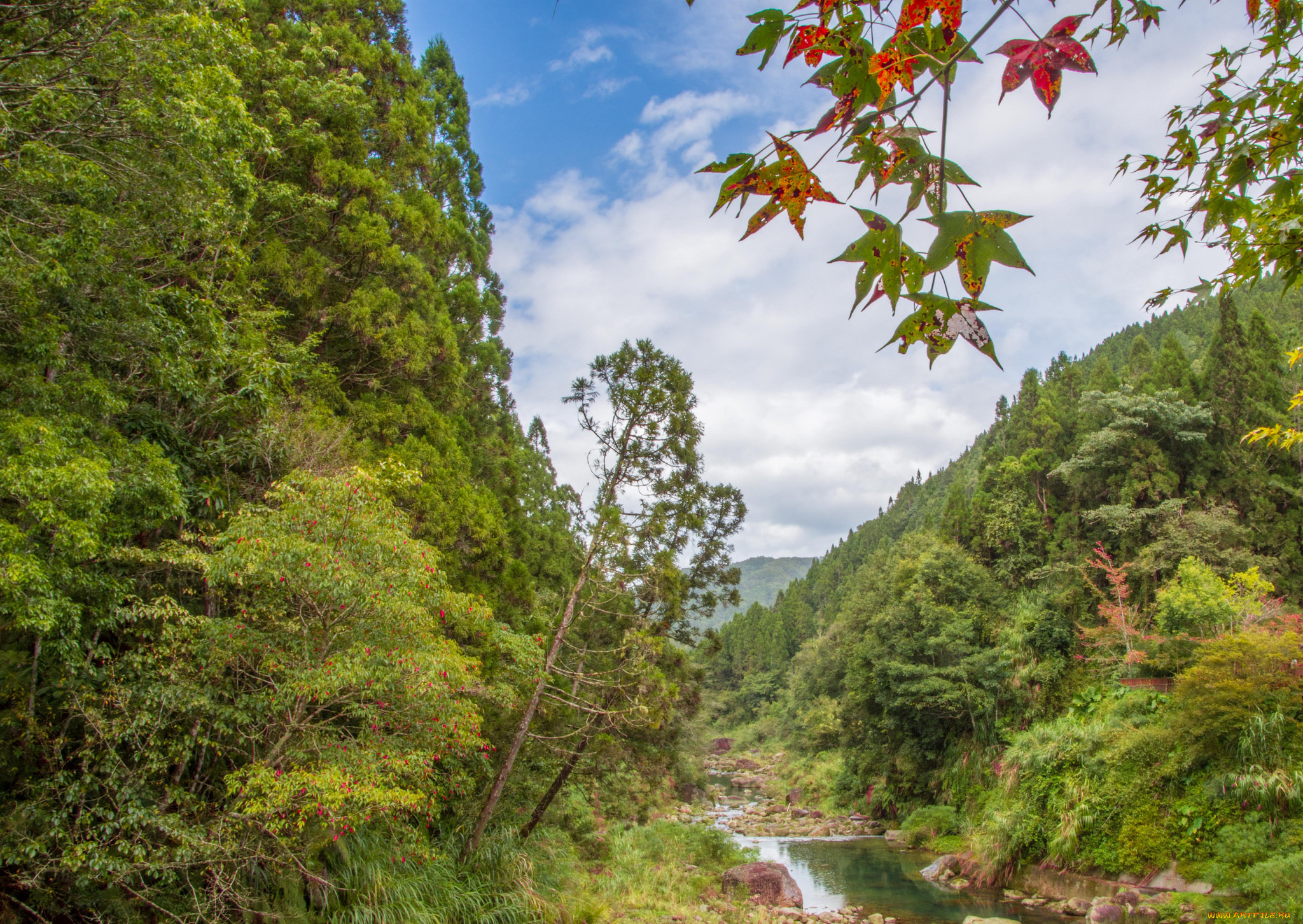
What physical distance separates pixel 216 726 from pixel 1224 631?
57.2ft

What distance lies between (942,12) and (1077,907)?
15.9 meters

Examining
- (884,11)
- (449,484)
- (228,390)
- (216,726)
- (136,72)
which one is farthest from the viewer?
(449,484)

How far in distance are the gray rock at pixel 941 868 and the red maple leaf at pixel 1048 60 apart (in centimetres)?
1857

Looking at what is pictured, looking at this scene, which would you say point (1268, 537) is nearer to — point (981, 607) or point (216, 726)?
point (981, 607)

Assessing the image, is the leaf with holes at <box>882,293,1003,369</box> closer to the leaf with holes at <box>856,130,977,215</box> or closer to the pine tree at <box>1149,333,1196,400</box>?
the leaf with holes at <box>856,130,977,215</box>

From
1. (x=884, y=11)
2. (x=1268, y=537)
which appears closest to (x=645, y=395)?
(x=884, y=11)

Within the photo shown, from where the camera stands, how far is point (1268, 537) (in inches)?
741

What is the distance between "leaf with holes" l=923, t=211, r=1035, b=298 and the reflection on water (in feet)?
49.5

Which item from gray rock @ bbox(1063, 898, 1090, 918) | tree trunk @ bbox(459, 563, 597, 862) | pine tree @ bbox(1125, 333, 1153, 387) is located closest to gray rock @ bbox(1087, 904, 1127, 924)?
gray rock @ bbox(1063, 898, 1090, 918)

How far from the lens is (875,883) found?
15.6 m

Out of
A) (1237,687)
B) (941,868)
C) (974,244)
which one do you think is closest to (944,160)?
(974,244)

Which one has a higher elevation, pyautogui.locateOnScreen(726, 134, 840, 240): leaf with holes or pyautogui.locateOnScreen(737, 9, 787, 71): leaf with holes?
pyautogui.locateOnScreen(737, 9, 787, 71): leaf with holes

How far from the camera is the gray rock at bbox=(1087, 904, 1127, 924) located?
1106 cm

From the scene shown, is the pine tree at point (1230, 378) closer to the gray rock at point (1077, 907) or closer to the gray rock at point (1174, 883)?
the gray rock at point (1174, 883)
